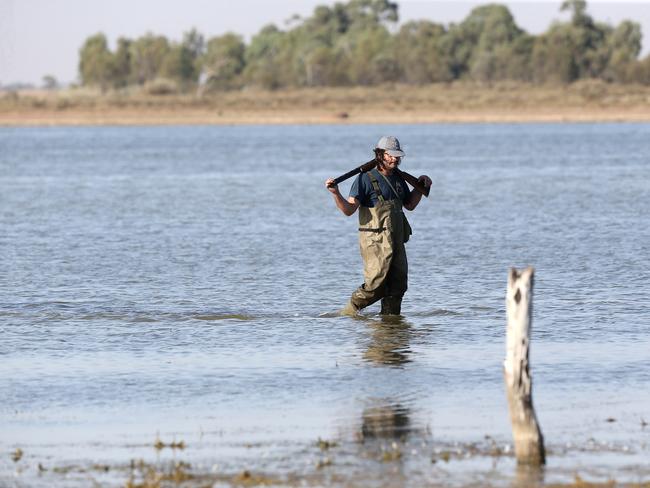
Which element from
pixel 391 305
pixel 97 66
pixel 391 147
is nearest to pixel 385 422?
pixel 391 147

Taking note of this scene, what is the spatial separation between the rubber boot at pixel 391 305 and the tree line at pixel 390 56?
93654mm

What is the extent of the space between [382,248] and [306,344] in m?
1.13

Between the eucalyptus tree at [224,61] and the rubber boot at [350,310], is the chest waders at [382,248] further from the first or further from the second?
the eucalyptus tree at [224,61]

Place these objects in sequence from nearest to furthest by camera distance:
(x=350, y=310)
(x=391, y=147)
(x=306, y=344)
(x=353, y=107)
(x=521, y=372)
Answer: (x=521, y=372) → (x=391, y=147) → (x=306, y=344) → (x=350, y=310) → (x=353, y=107)

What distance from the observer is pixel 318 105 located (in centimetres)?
9381

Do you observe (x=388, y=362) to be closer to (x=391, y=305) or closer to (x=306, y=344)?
(x=306, y=344)

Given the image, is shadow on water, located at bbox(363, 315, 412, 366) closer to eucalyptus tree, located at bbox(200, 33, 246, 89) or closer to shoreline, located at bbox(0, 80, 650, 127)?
shoreline, located at bbox(0, 80, 650, 127)

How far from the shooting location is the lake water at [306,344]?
26.8 feet

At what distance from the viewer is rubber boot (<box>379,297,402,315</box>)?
13.5 meters

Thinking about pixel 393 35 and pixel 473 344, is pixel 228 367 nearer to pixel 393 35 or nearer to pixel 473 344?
pixel 473 344

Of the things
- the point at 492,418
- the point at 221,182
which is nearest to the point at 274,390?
the point at 492,418

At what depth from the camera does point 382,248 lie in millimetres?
12742

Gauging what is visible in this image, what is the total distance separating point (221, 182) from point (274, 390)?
99.6ft

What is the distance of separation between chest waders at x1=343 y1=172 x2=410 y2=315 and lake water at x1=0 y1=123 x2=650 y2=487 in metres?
0.33
